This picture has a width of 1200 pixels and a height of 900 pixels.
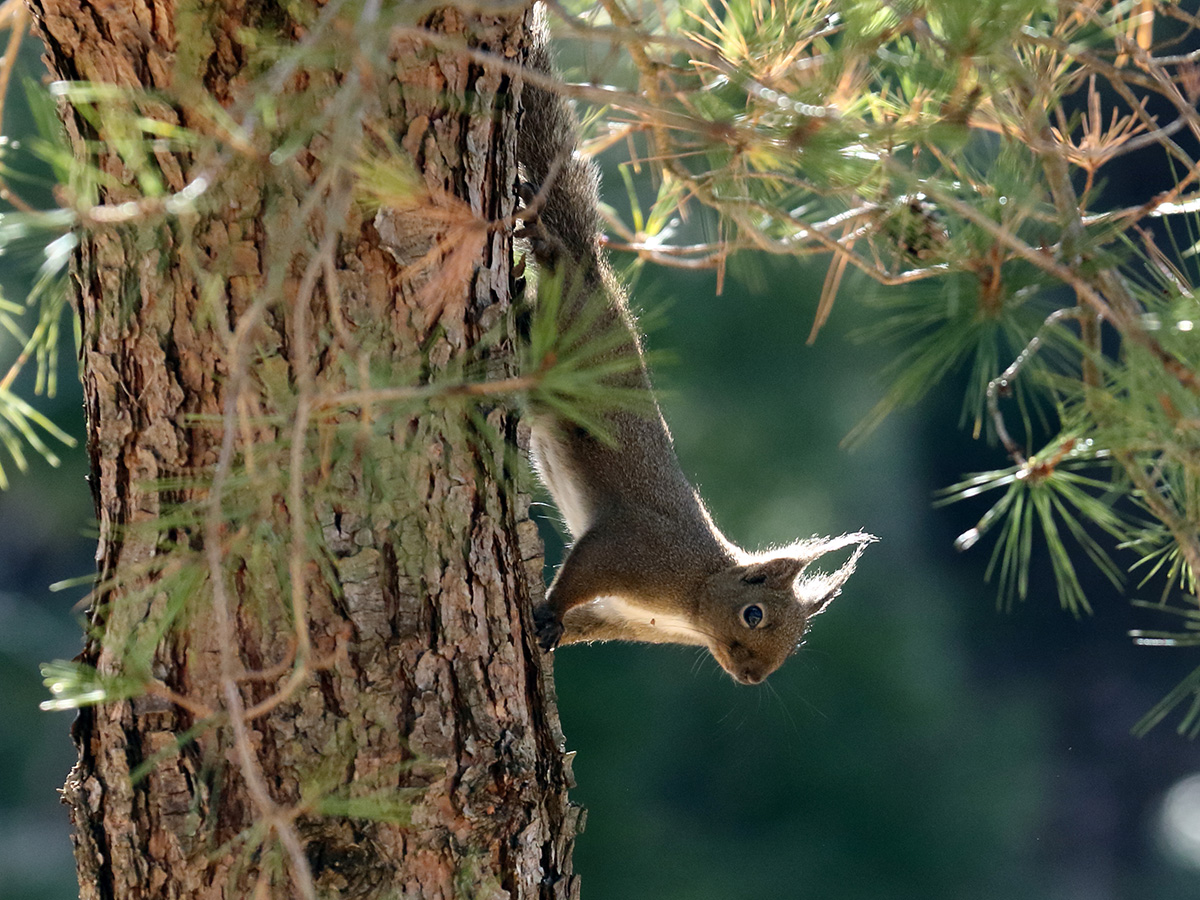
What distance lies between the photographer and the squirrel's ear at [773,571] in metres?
2.23

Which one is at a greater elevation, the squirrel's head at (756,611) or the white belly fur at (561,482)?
the white belly fur at (561,482)

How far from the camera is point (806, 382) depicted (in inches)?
226

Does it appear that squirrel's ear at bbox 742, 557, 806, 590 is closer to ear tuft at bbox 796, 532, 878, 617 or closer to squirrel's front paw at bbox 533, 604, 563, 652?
ear tuft at bbox 796, 532, 878, 617

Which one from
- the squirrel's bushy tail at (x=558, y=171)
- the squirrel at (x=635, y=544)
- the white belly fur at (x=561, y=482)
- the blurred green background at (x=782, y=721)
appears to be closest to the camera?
the squirrel's bushy tail at (x=558, y=171)

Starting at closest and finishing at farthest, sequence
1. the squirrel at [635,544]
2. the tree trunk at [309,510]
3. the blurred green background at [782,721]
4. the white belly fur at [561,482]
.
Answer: the tree trunk at [309,510] < the squirrel at [635,544] < the white belly fur at [561,482] < the blurred green background at [782,721]

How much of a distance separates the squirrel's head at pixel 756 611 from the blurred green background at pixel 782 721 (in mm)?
2048

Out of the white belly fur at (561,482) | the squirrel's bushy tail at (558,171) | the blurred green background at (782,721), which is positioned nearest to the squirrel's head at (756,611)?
the white belly fur at (561,482)

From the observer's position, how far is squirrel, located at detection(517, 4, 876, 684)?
197cm

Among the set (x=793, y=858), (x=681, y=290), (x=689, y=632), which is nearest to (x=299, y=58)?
(x=689, y=632)

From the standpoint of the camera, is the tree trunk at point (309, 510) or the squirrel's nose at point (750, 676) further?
the squirrel's nose at point (750, 676)

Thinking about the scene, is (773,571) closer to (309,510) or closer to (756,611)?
(756,611)

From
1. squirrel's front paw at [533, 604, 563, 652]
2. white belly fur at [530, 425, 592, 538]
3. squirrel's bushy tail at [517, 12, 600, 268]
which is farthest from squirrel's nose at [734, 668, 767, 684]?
squirrel's bushy tail at [517, 12, 600, 268]

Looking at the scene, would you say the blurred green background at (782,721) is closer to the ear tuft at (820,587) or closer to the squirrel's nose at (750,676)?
the ear tuft at (820,587)

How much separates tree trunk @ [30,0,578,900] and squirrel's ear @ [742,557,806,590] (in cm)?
93
